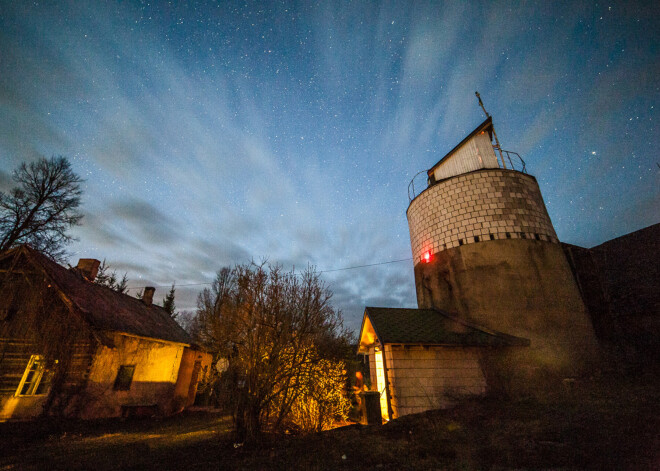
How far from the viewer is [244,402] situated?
713 centimetres

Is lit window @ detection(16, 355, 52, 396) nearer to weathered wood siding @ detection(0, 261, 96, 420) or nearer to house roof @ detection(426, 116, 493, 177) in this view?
weathered wood siding @ detection(0, 261, 96, 420)

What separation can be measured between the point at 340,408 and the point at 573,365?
393 inches

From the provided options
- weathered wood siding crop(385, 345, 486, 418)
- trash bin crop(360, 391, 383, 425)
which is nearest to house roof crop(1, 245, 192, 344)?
trash bin crop(360, 391, 383, 425)

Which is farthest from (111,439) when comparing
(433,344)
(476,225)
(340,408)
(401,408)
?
(476,225)

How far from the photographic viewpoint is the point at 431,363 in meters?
10.1

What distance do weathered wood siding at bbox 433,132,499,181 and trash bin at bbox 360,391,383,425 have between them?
1275cm

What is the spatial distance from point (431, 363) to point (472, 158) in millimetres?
11830

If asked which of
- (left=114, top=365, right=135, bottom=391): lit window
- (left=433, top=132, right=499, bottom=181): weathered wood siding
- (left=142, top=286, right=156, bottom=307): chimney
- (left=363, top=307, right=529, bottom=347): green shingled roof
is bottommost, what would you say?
(left=114, top=365, right=135, bottom=391): lit window

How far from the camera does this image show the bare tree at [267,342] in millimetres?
7168

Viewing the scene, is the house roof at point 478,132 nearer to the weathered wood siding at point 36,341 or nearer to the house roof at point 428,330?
the house roof at point 428,330

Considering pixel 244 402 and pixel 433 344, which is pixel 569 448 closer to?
pixel 433 344

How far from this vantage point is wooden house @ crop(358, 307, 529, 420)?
→ 31.8 feet

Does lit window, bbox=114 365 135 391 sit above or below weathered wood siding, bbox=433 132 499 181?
below

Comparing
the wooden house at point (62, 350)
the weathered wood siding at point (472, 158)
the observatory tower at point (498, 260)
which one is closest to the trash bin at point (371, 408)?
the observatory tower at point (498, 260)
